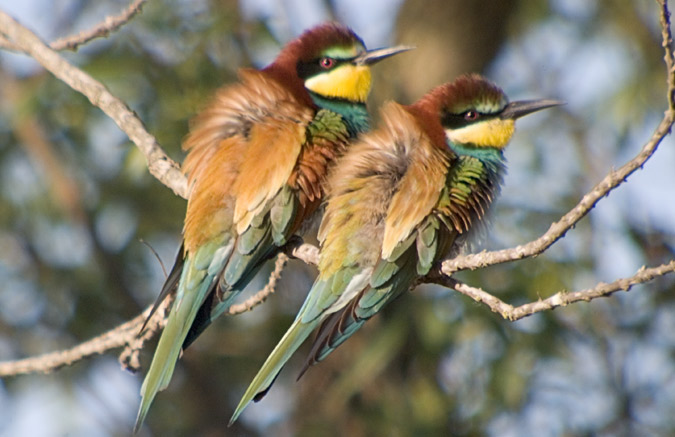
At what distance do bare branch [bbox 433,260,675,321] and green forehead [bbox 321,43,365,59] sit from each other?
83 centimetres

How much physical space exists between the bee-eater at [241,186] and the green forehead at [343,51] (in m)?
0.14

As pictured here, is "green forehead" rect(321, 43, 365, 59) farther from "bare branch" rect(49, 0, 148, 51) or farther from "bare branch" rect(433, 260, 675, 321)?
"bare branch" rect(433, 260, 675, 321)

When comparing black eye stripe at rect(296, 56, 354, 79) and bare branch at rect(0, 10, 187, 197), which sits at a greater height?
black eye stripe at rect(296, 56, 354, 79)

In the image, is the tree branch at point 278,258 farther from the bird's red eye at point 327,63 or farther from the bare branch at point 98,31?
the bird's red eye at point 327,63

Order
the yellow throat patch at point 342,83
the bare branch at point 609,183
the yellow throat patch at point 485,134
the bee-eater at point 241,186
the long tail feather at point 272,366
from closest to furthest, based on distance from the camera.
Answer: the bare branch at point 609,183
the long tail feather at point 272,366
the bee-eater at point 241,186
the yellow throat patch at point 485,134
the yellow throat patch at point 342,83

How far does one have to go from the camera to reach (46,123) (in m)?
3.95

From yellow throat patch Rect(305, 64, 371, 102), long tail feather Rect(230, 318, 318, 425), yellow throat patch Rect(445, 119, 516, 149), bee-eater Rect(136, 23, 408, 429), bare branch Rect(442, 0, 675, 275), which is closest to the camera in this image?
bare branch Rect(442, 0, 675, 275)

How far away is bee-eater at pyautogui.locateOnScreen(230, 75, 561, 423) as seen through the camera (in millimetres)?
1938

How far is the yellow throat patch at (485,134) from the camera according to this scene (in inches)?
86.7

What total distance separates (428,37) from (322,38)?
206 cm

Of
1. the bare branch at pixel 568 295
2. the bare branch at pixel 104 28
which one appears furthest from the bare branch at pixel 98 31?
the bare branch at pixel 568 295

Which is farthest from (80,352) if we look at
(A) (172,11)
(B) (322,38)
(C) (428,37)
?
(C) (428,37)

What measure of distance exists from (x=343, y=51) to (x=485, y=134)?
431mm

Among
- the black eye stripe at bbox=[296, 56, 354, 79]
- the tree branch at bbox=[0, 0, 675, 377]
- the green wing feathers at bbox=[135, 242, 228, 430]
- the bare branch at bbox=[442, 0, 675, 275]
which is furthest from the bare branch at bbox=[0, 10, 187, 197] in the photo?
the bare branch at bbox=[442, 0, 675, 275]
